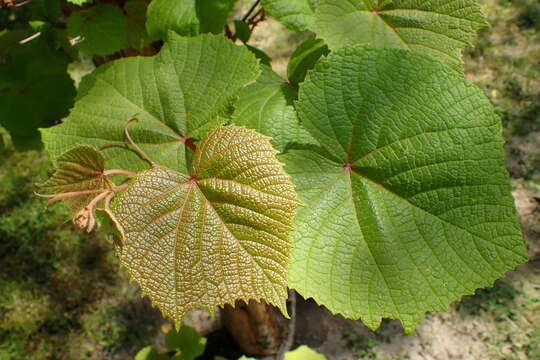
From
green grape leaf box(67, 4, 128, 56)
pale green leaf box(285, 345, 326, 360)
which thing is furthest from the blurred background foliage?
green grape leaf box(67, 4, 128, 56)

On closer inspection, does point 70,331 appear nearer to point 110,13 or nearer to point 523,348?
point 110,13

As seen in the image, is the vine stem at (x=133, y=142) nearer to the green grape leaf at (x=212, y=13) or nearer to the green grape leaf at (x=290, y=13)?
the green grape leaf at (x=212, y=13)

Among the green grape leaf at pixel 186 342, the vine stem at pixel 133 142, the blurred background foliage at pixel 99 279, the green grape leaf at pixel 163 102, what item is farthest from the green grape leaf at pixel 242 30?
the blurred background foliage at pixel 99 279

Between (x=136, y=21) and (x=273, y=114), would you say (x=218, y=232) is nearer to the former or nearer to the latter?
(x=273, y=114)

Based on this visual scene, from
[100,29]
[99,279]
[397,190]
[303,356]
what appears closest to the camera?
[397,190]

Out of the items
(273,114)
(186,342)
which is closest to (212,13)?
(273,114)

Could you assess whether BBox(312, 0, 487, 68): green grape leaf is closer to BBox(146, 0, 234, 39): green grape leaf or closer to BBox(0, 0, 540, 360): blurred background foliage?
BBox(146, 0, 234, 39): green grape leaf

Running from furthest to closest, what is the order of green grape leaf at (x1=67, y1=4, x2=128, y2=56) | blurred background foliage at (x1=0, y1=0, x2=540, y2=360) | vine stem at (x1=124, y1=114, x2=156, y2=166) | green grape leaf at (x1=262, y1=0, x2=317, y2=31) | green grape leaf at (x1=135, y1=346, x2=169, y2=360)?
blurred background foliage at (x1=0, y1=0, x2=540, y2=360)
green grape leaf at (x1=135, y1=346, x2=169, y2=360)
green grape leaf at (x1=67, y1=4, x2=128, y2=56)
green grape leaf at (x1=262, y1=0, x2=317, y2=31)
vine stem at (x1=124, y1=114, x2=156, y2=166)

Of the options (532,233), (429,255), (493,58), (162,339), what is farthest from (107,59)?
(493,58)
